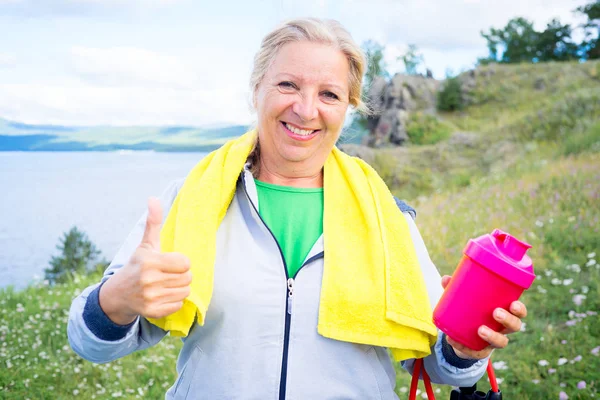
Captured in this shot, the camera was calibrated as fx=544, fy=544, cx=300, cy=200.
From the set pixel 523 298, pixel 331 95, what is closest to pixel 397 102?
pixel 523 298

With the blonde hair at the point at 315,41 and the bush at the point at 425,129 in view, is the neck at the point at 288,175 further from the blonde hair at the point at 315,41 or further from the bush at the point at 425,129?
the bush at the point at 425,129

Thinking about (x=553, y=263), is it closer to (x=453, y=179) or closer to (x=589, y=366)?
(x=589, y=366)

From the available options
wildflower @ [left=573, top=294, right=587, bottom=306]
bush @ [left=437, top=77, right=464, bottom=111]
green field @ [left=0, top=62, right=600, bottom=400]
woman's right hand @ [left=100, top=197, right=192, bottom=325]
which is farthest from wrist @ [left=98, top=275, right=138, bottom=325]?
bush @ [left=437, top=77, right=464, bottom=111]

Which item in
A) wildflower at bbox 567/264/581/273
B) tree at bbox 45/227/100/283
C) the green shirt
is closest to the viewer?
the green shirt

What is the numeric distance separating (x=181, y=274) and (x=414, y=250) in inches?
33.9

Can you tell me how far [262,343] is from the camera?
1682mm

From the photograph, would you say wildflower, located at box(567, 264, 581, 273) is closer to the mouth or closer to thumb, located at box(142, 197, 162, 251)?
the mouth

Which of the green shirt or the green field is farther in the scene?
the green field

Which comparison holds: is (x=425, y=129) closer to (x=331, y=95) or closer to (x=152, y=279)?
(x=331, y=95)

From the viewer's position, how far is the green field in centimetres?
337

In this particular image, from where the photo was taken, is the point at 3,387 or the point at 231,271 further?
the point at 3,387

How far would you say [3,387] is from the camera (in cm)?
358

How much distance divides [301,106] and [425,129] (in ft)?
47.1

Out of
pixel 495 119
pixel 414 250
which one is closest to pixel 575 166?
pixel 414 250
